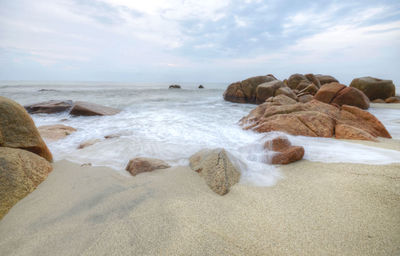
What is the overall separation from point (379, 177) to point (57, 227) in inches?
112

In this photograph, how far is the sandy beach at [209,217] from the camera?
1149 millimetres

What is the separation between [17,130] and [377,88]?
15.7 meters

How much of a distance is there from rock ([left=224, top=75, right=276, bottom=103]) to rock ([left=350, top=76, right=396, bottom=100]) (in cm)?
554

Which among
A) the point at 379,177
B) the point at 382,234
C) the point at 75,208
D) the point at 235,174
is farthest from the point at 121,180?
the point at 379,177

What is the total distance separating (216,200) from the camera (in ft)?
5.34

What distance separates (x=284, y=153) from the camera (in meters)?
2.41

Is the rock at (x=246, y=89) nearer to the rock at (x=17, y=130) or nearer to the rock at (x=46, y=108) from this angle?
the rock at (x=46, y=108)

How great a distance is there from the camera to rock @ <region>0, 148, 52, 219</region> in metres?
1.58

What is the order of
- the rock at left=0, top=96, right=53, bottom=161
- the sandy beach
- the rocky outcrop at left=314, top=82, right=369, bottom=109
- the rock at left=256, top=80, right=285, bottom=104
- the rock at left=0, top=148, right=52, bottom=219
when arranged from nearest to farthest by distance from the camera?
the sandy beach < the rock at left=0, top=148, right=52, bottom=219 < the rock at left=0, top=96, right=53, bottom=161 < the rocky outcrop at left=314, top=82, right=369, bottom=109 < the rock at left=256, top=80, right=285, bottom=104

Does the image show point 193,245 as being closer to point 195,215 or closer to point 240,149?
point 195,215

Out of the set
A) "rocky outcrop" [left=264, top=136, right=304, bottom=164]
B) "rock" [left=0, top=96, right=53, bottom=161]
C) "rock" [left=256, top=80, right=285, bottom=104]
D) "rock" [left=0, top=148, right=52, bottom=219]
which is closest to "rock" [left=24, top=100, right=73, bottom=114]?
"rock" [left=0, top=96, right=53, bottom=161]

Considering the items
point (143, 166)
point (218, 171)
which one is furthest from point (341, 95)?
point (143, 166)

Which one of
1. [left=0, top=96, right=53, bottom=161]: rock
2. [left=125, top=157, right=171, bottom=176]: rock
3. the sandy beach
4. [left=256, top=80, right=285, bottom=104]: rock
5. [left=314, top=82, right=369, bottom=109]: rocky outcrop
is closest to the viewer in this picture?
the sandy beach

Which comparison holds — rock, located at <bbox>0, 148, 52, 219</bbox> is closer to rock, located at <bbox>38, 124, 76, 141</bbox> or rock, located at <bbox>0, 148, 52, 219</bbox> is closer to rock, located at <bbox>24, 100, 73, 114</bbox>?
rock, located at <bbox>38, 124, 76, 141</bbox>
